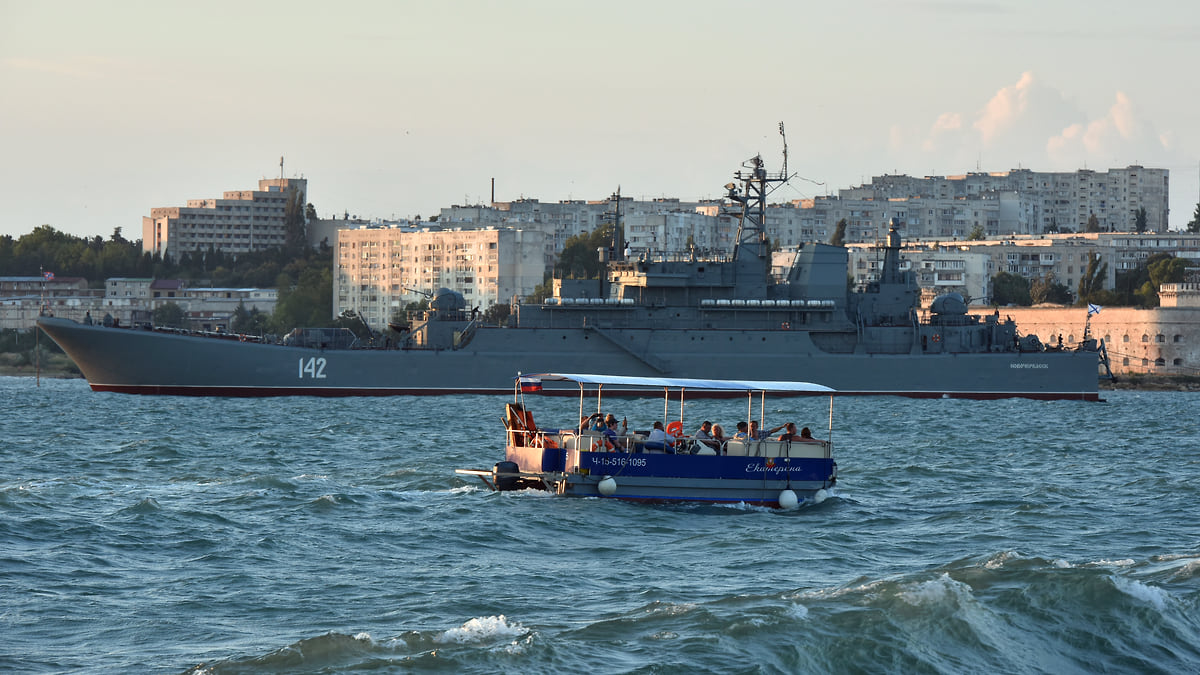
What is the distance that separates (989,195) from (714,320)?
100654 millimetres

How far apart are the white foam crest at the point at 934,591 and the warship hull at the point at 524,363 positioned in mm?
38361

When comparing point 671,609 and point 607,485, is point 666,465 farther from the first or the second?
point 671,609

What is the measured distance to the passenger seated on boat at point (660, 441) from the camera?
22328 mm

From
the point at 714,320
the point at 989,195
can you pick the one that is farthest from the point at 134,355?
the point at 989,195

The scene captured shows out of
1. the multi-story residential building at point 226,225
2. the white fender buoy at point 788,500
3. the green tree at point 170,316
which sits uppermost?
the multi-story residential building at point 226,225

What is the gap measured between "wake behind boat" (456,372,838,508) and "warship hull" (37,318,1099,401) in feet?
102

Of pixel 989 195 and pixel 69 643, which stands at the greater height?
pixel 989 195

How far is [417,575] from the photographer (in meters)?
16.8

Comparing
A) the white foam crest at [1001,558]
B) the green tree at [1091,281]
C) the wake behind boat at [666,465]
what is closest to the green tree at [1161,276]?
the green tree at [1091,281]

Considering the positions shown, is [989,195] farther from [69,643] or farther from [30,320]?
[69,643]

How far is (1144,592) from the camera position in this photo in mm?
15430

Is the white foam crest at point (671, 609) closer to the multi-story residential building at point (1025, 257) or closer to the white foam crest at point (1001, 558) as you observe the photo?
the white foam crest at point (1001, 558)

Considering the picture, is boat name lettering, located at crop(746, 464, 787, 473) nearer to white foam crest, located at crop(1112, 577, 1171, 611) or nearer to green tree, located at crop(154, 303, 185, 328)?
white foam crest, located at crop(1112, 577, 1171, 611)

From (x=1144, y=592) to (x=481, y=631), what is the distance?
294 inches
